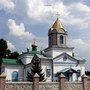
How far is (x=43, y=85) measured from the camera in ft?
86.2

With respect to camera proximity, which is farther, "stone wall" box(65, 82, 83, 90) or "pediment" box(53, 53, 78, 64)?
"pediment" box(53, 53, 78, 64)

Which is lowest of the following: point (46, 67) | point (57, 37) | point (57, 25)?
point (46, 67)

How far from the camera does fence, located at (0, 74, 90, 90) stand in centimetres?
2520

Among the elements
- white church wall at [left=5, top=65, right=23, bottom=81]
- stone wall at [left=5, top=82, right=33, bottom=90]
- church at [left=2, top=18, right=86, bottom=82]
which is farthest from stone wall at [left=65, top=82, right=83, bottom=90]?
white church wall at [left=5, top=65, right=23, bottom=81]

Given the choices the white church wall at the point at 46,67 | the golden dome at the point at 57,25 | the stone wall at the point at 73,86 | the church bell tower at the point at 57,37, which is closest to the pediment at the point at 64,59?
the white church wall at the point at 46,67

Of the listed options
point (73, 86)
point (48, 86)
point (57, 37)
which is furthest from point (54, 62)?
point (48, 86)

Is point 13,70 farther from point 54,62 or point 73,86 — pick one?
point 73,86

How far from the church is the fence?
21063mm

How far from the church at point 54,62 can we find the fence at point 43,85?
21.1 m

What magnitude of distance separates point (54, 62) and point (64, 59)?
66.5 inches

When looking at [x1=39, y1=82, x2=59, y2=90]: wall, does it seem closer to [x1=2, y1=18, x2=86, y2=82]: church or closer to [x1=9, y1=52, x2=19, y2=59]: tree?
[x1=2, y1=18, x2=86, y2=82]: church

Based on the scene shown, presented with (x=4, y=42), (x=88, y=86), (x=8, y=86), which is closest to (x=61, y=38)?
(x=4, y=42)

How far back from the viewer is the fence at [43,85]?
25203 mm

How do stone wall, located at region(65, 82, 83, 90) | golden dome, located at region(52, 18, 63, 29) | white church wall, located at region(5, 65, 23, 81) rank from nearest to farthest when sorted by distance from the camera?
stone wall, located at region(65, 82, 83, 90), white church wall, located at region(5, 65, 23, 81), golden dome, located at region(52, 18, 63, 29)
